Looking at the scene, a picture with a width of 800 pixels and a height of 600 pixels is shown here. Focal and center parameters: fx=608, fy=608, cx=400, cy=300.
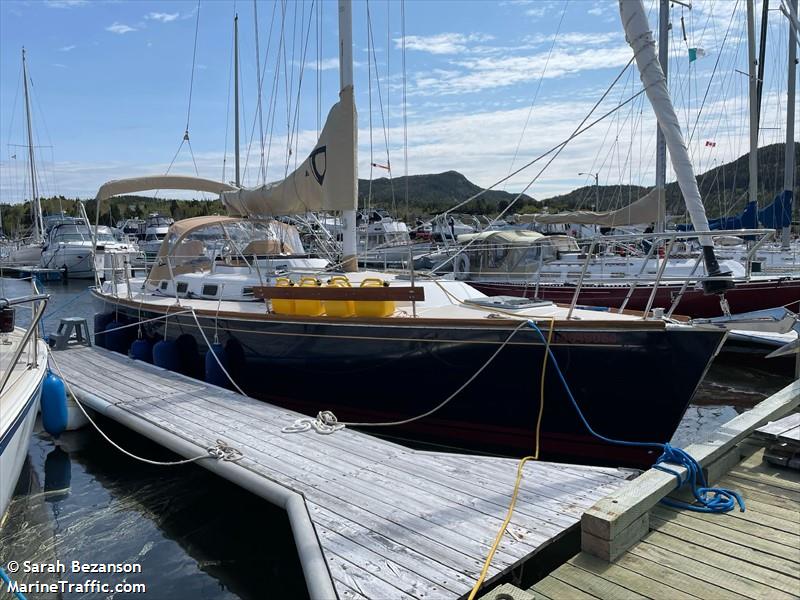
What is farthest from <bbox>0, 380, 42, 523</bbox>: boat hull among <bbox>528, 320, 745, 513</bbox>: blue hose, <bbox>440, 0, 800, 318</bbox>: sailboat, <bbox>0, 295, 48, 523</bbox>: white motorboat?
<bbox>440, 0, 800, 318</bbox>: sailboat

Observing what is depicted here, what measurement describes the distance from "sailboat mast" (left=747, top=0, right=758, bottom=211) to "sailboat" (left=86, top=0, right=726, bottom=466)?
41.5ft

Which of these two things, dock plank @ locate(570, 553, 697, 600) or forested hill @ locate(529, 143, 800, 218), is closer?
dock plank @ locate(570, 553, 697, 600)

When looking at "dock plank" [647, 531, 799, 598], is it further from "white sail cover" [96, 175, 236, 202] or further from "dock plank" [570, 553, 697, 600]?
"white sail cover" [96, 175, 236, 202]

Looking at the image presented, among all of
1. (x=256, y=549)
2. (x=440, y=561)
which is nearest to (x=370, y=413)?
(x=256, y=549)

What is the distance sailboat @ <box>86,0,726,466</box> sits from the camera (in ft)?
19.1

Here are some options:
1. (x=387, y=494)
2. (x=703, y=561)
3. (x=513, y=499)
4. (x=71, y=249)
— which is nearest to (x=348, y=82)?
(x=387, y=494)

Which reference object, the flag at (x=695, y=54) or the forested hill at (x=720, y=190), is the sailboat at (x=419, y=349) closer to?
the flag at (x=695, y=54)

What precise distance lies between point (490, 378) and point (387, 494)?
6.65 feet

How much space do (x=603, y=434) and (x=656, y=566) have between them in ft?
8.96

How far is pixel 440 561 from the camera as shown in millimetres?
Answer: 3738

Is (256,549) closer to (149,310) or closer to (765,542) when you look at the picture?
(765,542)

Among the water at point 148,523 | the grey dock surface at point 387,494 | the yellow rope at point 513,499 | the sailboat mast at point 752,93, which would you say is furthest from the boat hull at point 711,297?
the water at point 148,523

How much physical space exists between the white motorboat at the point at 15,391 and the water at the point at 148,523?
2.12 ft

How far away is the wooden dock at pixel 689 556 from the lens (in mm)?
3189
